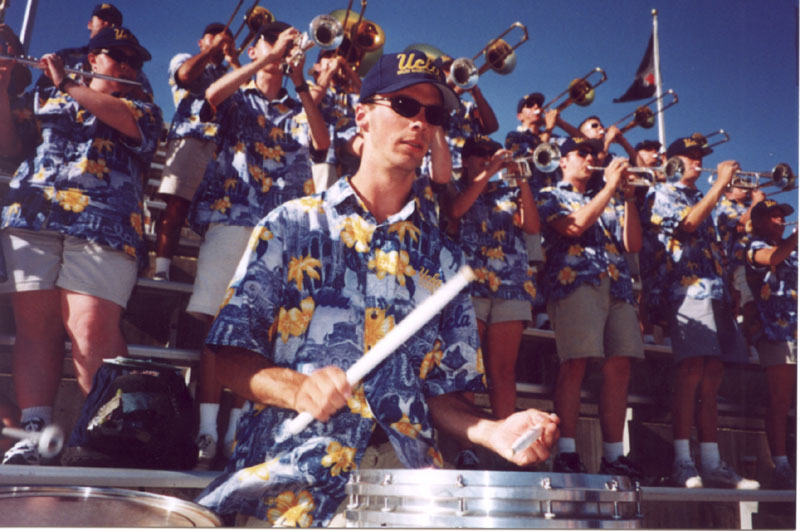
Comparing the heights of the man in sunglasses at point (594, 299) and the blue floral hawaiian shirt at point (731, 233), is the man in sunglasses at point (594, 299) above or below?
below

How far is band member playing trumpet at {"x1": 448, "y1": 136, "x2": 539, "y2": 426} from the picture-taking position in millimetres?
2904

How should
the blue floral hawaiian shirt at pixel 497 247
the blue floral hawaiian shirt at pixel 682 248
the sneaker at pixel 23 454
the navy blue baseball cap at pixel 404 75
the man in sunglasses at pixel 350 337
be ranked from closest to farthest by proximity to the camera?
the man in sunglasses at pixel 350 337 → the navy blue baseball cap at pixel 404 75 → the sneaker at pixel 23 454 → the blue floral hawaiian shirt at pixel 497 247 → the blue floral hawaiian shirt at pixel 682 248

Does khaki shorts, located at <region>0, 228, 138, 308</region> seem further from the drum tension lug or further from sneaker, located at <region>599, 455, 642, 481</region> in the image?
sneaker, located at <region>599, 455, 642, 481</region>

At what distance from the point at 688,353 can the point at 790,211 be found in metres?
0.77

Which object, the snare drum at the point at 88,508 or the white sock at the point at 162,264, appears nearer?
the snare drum at the point at 88,508

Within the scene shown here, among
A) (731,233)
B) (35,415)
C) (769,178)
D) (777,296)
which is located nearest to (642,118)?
(731,233)

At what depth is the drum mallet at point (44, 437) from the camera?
6.47 feet

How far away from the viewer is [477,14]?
7.86 ft

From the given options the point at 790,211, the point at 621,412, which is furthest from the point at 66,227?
the point at 790,211

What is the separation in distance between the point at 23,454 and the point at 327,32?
1.76 m

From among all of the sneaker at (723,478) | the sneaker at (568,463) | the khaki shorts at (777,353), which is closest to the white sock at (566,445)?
the sneaker at (568,463)

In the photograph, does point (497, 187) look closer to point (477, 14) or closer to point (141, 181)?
point (477, 14)

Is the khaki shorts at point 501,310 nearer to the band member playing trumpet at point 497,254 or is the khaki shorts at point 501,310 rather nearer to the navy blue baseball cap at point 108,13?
the band member playing trumpet at point 497,254

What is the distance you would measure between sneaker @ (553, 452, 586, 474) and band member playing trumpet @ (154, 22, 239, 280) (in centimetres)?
172
